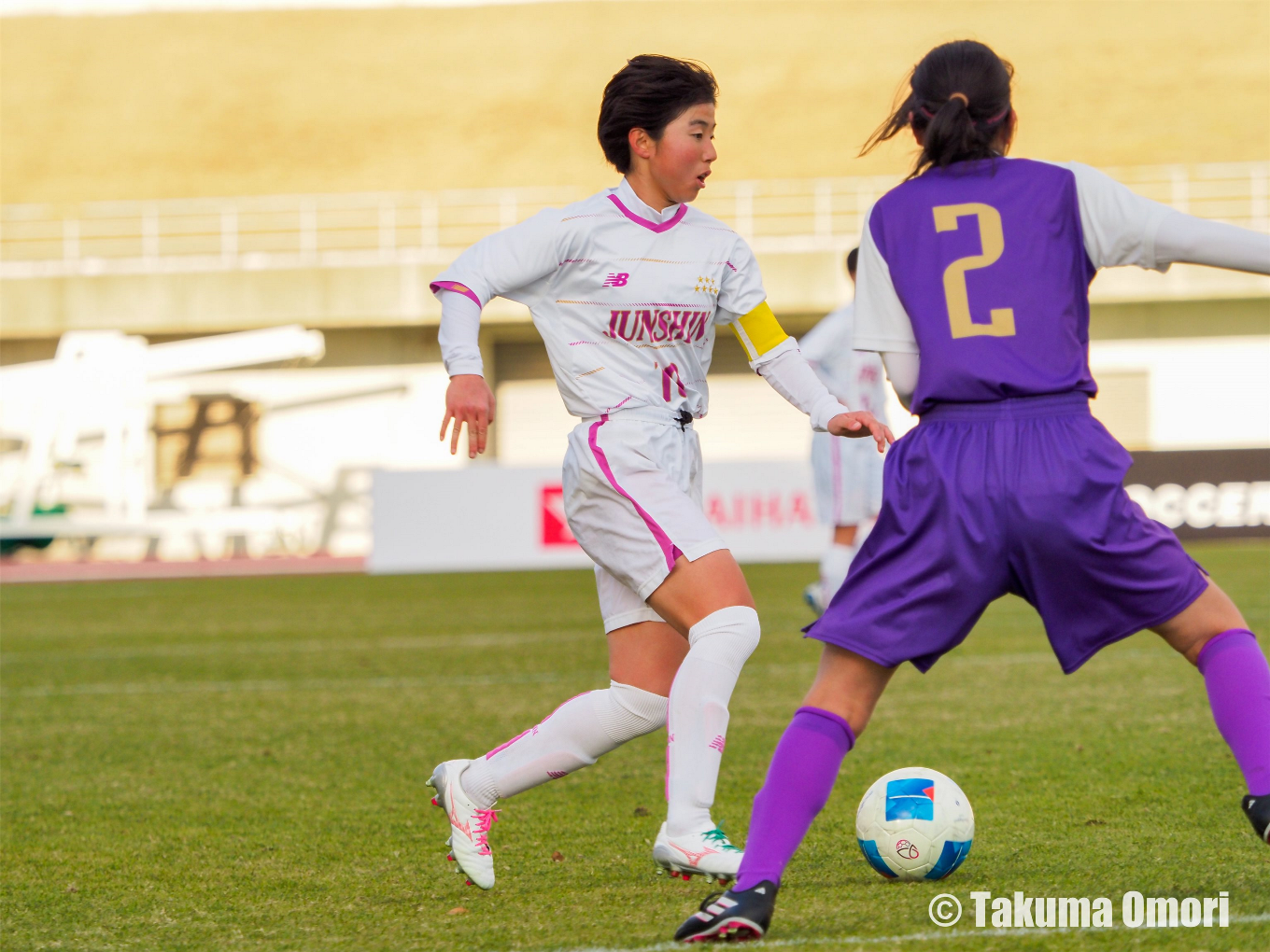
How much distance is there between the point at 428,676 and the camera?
805cm

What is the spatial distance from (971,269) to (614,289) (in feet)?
3.00

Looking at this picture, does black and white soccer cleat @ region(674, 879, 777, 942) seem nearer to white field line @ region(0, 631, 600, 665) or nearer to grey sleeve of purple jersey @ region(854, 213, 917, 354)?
grey sleeve of purple jersey @ region(854, 213, 917, 354)

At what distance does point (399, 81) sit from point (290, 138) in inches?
148

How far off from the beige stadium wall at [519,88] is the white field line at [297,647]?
88.4 feet

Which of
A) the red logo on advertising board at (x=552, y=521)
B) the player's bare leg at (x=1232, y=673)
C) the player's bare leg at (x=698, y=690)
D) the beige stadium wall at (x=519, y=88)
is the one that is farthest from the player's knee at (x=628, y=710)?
the beige stadium wall at (x=519, y=88)

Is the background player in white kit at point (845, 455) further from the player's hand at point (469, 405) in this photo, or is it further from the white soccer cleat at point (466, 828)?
the player's hand at point (469, 405)

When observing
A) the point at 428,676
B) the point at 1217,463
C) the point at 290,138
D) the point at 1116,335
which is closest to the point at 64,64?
the point at 290,138

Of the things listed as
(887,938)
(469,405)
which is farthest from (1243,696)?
(469,405)

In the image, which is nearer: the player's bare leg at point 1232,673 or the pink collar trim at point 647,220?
the player's bare leg at point 1232,673

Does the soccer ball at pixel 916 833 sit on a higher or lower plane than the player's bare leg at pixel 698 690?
lower

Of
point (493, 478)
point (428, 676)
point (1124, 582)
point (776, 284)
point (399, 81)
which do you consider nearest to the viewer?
point (1124, 582)

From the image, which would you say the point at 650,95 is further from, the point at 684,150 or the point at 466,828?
the point at 466,828

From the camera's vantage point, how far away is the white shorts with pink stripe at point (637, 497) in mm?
3207

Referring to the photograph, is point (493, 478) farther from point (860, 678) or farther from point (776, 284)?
point (860, 678)
